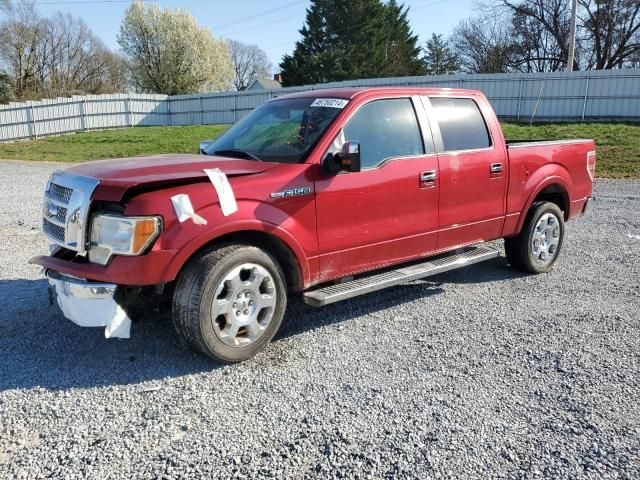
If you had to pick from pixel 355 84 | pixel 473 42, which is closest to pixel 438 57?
pixel 473 42

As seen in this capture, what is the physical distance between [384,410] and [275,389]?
0.73 m

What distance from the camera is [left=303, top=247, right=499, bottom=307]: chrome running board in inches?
161

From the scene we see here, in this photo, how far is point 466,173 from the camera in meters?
5.03

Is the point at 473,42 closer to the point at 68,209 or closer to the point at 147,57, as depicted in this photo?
the point at 147,57

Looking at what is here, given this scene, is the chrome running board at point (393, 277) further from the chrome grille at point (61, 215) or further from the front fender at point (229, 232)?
the chrome grille at point (61, 215)

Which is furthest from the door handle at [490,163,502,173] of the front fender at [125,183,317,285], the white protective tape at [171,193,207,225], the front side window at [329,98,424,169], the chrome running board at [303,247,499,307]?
the white protective tape at [171,193,207,225]

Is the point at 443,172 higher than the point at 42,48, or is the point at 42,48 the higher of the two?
the point at 42,48

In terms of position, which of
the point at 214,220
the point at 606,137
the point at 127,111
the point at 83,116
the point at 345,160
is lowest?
the point at 214,220

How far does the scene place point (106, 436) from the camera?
2.93 metres

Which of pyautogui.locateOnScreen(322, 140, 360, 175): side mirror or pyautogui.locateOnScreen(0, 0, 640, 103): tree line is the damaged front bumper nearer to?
pyautogui.locateOnScreen(322, 140, 360, 175): side mirror

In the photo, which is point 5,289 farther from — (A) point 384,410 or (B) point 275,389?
(A) point 384,410

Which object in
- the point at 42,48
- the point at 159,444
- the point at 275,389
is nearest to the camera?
the point at 159,444

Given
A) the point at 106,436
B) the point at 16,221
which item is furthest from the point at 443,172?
the point at 16,221

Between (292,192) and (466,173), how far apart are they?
6.37 feet
